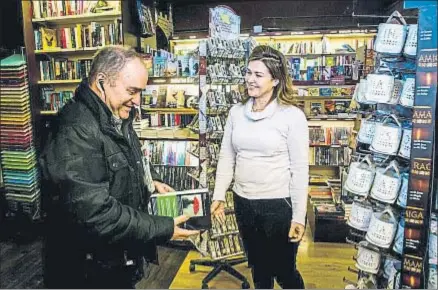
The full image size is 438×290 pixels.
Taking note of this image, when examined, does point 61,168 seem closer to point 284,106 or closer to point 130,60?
point 130,60

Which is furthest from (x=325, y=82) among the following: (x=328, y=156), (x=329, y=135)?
(x=328, y=156)

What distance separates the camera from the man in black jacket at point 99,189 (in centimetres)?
122

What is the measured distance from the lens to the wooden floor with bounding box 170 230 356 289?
112 inches

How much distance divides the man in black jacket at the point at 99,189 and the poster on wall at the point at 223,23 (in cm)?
155

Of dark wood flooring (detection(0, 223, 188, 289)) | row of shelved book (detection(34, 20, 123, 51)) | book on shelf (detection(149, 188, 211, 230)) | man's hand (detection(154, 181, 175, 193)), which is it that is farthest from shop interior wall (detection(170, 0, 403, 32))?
book on shelf (detection(149, 188, 211, 230))

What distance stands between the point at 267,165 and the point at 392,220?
1.98 ft

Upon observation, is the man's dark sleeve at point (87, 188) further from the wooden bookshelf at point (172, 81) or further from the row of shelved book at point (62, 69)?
the row of shelved book at point (62, 69)

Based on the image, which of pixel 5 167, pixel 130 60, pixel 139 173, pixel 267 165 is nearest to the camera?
pixel 130 60

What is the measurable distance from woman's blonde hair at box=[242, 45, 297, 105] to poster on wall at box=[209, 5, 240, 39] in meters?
1.04

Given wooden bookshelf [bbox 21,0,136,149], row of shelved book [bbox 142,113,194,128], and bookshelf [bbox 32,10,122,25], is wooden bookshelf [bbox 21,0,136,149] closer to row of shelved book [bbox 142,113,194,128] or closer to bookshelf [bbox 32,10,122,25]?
bookshelf [bbox 32,10,122,25]

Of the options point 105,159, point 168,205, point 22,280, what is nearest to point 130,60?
point 105,159

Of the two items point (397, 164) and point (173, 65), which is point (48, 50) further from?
point (397, 164)

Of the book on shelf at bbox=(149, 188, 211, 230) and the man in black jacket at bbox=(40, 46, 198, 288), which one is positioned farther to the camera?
the book on shelf at bbox=(149, 188, 211, 230)

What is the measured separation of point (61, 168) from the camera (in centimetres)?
120
